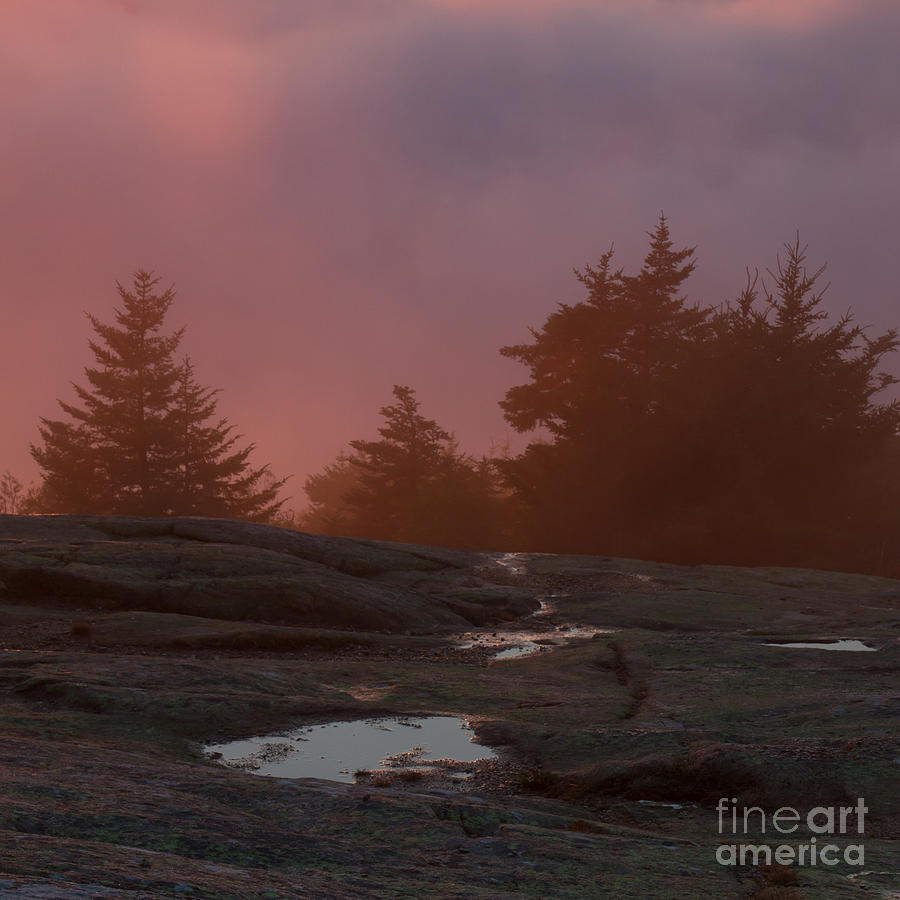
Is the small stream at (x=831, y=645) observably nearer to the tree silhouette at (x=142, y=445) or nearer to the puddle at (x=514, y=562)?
the puddle at (x=514, y=562)

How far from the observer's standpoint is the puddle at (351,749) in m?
6.40

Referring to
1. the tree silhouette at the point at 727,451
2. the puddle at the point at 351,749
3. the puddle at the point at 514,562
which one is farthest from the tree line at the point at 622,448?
the puddle at the point at 351,749

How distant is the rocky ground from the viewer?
3.68 metres

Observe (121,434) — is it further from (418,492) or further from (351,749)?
(351,749)

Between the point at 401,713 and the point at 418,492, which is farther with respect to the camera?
the point at 418,492

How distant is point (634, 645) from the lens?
39.0 ft

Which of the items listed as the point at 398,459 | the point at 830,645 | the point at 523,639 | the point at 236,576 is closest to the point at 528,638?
the point at 523,639

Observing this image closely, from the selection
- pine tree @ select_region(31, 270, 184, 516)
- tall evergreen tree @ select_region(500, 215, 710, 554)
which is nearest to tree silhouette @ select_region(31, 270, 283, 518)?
pine tree @ select_region(31, 270, 184, 516)

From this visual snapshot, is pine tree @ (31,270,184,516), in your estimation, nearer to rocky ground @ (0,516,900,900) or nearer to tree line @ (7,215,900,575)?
tree line @ (7,215,900,575)

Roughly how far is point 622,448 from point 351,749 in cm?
3131

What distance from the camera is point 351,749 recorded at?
6883 mm

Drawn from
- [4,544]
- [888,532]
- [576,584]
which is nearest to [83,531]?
[4,544]

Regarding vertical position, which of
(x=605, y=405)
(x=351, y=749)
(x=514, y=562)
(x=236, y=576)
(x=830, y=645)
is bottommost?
(x=351, y=749)

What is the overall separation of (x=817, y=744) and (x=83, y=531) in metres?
14.3
